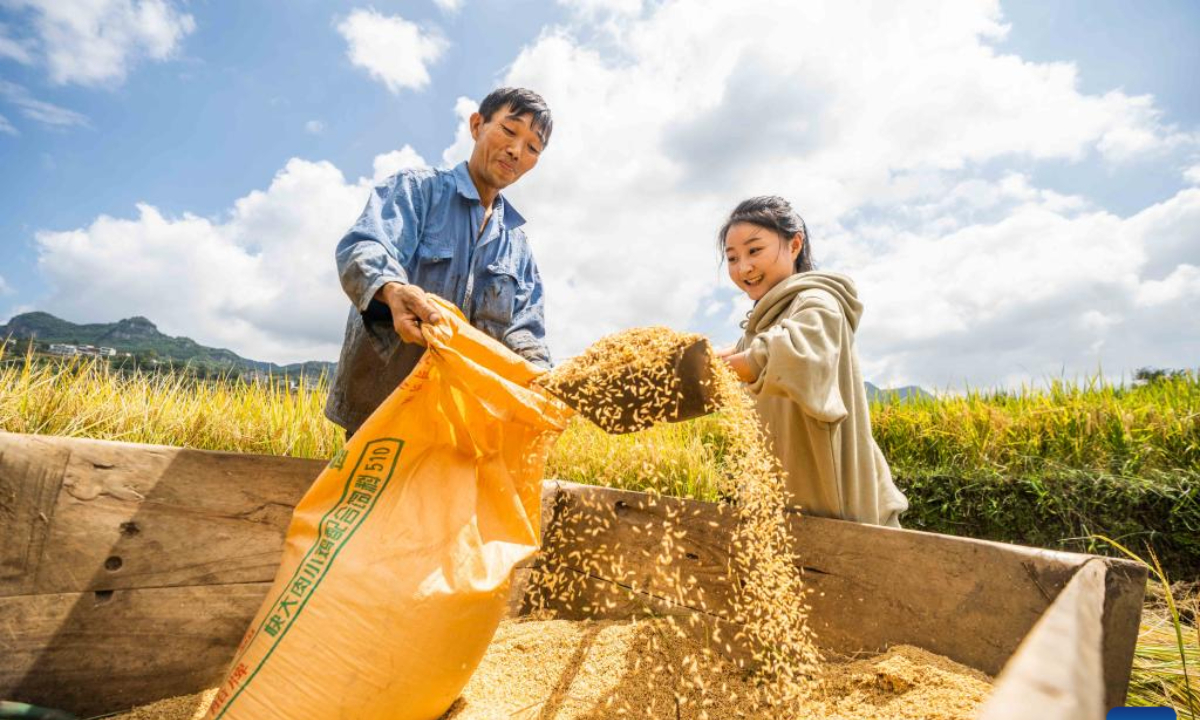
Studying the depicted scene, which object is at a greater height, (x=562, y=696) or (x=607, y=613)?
(x=607, y=613)

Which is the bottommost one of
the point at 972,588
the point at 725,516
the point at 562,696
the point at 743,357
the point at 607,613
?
the point at 562,696

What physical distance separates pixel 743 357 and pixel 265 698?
4.46 feet

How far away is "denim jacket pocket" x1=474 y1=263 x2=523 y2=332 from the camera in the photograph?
225cm

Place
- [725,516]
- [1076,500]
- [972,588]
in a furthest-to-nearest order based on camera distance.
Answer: [1076,500] < [725,516] < [972,588]

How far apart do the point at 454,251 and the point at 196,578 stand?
1247 millimetres

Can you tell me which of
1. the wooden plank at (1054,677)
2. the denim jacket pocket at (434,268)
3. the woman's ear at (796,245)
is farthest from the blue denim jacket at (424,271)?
the wooden plank at (1054,677)

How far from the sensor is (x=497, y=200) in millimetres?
2430

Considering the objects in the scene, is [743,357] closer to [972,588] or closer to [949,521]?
[972,588]

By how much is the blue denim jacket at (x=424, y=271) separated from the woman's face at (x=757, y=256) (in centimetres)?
77

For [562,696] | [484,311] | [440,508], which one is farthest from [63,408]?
[562,696]

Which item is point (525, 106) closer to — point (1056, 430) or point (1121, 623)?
point (1121, 623)

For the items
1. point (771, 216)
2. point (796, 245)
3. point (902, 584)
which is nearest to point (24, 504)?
point (902, 584)

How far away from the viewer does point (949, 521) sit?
4.19 m

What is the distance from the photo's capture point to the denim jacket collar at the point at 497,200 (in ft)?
7.29
